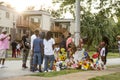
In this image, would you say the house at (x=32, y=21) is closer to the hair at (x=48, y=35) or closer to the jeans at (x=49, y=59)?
the jeans at (x=49, y=59)

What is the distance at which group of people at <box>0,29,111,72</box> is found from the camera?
1869 centimetres

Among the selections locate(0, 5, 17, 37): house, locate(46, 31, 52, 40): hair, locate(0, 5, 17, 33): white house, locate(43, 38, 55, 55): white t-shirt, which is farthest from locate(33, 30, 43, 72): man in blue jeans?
locate(0, 5, 17, 33): white house

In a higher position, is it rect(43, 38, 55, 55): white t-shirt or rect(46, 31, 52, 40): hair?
rect(46, 31, 52, 40): hair

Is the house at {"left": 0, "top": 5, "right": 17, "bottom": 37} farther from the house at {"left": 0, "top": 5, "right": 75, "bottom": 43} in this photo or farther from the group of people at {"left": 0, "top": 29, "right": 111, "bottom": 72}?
the group of people at {"left": 0, "top": 29, "right": 111, "bottom": 72}

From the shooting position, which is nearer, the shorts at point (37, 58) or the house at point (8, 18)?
the shorts at point (37, 58)

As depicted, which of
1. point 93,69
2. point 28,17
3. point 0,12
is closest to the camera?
point 93,69

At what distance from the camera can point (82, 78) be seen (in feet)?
49.7

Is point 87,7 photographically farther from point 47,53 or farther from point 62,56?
point 47,53

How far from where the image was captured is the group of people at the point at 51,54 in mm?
18688

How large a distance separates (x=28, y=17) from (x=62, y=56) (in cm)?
6496

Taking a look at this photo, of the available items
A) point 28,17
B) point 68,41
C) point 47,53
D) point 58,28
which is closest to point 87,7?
point 68,41

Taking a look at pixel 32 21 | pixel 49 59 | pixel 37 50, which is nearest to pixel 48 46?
pixel 37 50

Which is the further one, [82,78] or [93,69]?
[93,69]

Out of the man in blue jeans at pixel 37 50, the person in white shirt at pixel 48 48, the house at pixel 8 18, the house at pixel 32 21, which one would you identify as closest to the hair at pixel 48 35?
the person in white shirt at pixel 48 48
